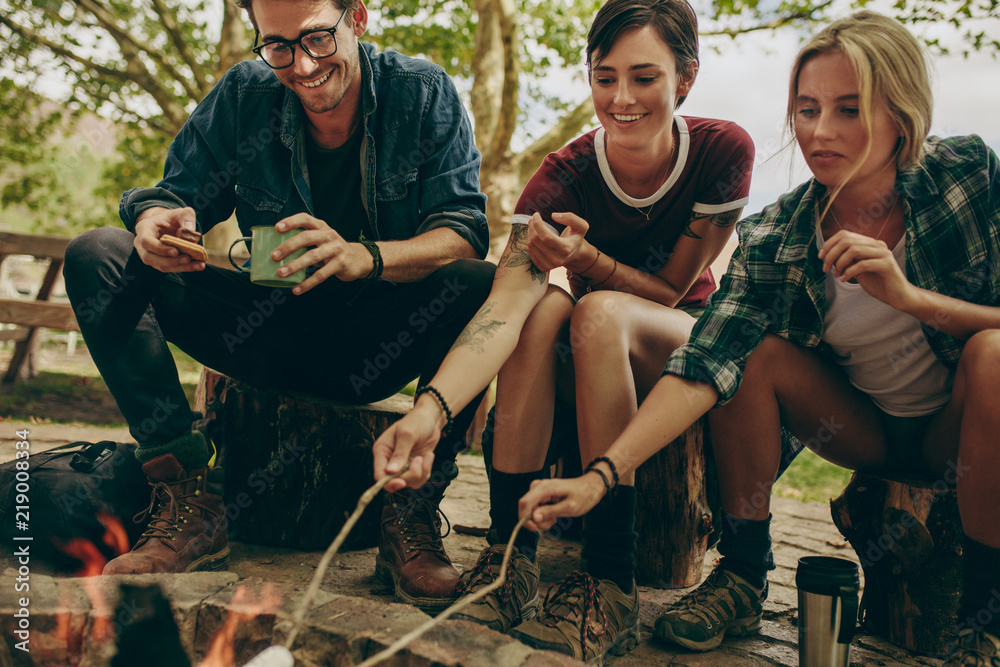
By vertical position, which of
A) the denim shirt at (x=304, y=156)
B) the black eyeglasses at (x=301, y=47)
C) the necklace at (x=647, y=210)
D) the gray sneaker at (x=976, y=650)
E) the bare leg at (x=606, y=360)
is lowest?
the gray sneaker at (x=976, y=650)

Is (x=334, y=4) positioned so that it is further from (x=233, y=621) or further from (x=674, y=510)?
(x=674, y=510)

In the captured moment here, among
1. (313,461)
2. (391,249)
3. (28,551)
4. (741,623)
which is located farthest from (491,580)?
(28,551)

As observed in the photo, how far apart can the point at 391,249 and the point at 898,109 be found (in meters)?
1.41

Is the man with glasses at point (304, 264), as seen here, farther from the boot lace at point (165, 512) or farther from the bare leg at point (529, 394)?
the bare leg at point (529, 394)

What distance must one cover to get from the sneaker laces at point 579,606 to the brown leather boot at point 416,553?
0.33m

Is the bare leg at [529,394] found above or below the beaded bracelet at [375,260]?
below

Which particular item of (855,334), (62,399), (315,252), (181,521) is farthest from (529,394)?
(62,399)

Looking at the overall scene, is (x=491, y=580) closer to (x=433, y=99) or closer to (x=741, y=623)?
(x=741, y=623)

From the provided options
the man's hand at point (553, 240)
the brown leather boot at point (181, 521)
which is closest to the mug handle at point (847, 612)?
the man's hand at point (553, 240)

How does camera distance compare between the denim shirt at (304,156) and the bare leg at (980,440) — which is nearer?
the bare leg at (980,440)

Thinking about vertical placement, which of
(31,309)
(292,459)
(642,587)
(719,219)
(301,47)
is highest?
(301,47)

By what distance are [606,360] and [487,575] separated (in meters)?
0.66

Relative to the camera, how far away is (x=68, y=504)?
1985 millimetres

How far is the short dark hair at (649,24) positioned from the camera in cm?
201
